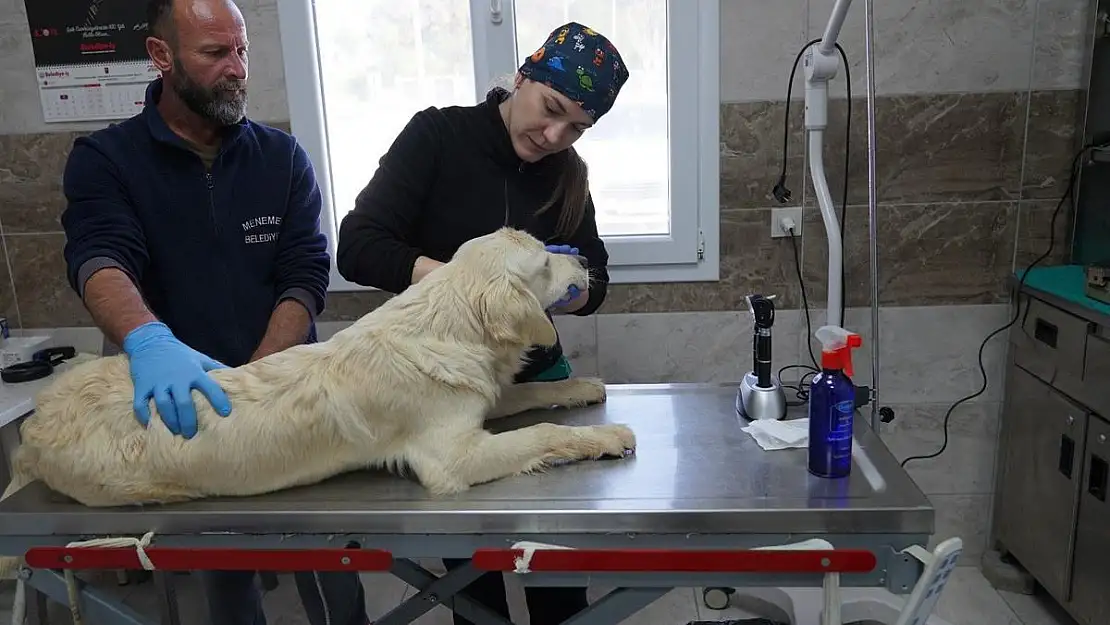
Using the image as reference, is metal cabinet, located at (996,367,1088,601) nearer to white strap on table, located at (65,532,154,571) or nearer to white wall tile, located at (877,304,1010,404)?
white wall tile, located at (877,304,1010,404)

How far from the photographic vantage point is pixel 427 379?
Result: 1427 millimetres

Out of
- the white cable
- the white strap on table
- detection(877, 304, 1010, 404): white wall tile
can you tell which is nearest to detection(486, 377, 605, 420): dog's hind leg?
the white cable

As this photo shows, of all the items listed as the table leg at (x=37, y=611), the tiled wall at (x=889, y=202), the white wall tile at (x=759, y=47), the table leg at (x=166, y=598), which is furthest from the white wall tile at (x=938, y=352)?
the table leg at (x=37, y=611)

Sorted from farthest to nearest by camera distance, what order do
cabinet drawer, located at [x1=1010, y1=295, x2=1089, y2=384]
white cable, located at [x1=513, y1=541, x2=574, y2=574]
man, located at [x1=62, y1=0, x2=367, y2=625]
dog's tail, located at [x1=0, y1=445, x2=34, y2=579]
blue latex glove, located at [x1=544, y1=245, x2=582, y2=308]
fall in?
cabinet drawer, located at [x1=1010, y1=295, x2=1089, y2=384] < man, located at [x1=62, y1=0, x2=367, y2=625] < blue latex glove, located at [x1=544, y1=245, x2=582, y2=308] < dog's tail, located at [x1=0, y1=445, x2=34, y2=579] < white cable, located at [x1=513, y1=541, x2=574, y2=574]

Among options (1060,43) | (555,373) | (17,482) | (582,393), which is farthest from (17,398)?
(1060,43)

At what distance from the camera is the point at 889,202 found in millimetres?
2689

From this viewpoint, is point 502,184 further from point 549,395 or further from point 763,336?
point 763,336

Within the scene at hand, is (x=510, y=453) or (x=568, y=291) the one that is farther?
(x=568, y=291)

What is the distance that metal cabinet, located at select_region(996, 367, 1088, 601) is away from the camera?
93.9 inches

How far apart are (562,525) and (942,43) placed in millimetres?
2227

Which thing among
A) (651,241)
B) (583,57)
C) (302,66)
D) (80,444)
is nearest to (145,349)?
(80,444)

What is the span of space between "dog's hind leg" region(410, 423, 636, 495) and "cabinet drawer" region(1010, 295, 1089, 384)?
163 centimetres

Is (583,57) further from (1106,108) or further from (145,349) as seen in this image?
(1106,108)

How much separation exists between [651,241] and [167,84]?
1625 mm
